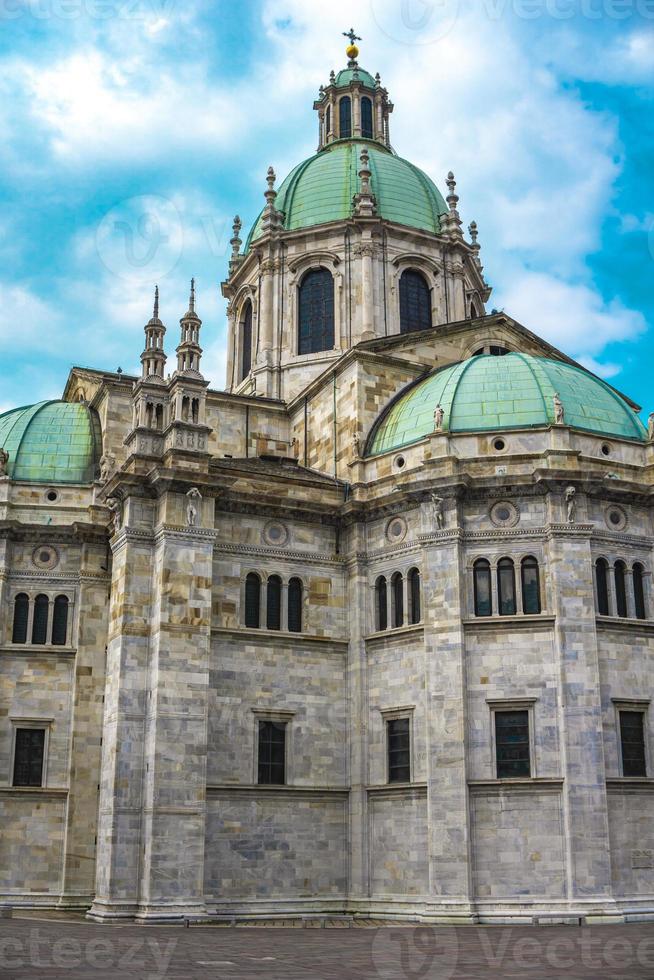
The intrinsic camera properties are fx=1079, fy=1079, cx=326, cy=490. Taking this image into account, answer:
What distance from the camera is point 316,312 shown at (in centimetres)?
5156

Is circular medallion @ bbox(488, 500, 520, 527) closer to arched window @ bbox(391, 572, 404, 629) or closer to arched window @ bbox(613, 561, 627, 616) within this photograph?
arched window @ bbox(613, 561, 627, 616)

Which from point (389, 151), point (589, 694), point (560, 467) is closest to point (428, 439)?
point (560, 467)

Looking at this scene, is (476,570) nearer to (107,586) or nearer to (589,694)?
(589,694)

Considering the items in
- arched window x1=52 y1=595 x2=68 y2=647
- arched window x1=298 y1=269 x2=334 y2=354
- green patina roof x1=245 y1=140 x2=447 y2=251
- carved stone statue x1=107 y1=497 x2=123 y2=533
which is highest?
green patina roof x1=245 y1=140 x2=447 y2=251

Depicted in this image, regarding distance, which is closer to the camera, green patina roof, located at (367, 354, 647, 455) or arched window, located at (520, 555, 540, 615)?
arched window, located at (520, 555, 540, 615)

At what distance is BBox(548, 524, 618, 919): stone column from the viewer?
33.4 meters

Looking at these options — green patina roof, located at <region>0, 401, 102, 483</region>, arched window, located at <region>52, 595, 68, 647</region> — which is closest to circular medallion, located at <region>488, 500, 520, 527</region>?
arched window, located at <region>52, 595, 68, 647</region>

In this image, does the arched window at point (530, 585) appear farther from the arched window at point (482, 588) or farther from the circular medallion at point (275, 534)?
the circular medallion at point (275, 534)

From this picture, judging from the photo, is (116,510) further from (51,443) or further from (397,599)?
(397,599)

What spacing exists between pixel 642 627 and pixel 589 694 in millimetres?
3586

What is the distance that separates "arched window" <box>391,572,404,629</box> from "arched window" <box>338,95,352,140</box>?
3078 centimetres

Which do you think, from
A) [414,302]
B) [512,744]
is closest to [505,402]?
[512,744]

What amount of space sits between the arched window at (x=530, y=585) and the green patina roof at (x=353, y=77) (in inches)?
1368

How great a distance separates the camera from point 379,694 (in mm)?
38312
